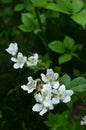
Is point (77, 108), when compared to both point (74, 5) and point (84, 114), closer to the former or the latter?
point (84, 114)

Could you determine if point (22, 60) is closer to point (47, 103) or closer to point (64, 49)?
point (47, 103)

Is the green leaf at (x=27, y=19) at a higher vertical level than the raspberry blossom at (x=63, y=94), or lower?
lower

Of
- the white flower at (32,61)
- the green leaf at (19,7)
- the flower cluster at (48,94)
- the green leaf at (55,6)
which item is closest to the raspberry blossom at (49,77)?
the flower cluster at (48,94)

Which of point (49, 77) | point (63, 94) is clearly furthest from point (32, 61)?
point (63, 94)

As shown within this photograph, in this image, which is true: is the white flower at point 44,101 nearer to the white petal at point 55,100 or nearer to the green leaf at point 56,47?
the white petal at point 55,100

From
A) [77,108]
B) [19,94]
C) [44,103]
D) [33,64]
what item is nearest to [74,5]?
[33,64]

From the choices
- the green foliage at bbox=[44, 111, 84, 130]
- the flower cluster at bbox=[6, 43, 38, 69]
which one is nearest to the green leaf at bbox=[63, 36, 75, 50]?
the green foliage at bbox=[44, 111, 84, 130]
